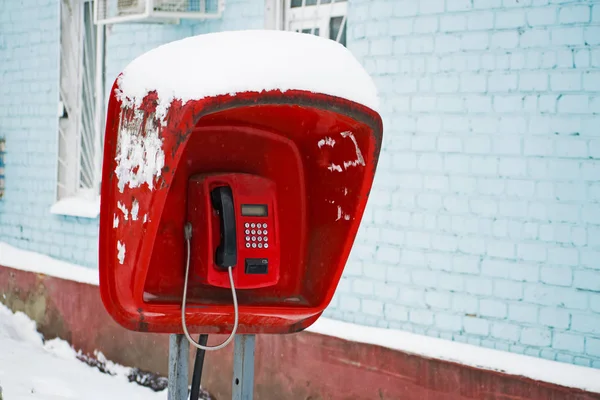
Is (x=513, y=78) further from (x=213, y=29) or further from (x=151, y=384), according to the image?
(x=151, y=384)

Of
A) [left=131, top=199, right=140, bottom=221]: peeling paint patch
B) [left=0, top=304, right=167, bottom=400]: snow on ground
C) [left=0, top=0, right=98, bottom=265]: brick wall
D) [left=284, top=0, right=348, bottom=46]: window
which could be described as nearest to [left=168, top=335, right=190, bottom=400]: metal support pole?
[left=131, top=199, right=140, bottom=221]: peeling paint patch

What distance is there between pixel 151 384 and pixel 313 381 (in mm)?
1435

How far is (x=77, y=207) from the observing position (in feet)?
22.7

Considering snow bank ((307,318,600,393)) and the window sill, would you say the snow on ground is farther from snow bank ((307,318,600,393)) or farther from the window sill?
snow bank ((307,318,600,393))

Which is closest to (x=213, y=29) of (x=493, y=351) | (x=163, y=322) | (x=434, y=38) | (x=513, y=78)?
(x=434, y=38)

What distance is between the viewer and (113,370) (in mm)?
6176

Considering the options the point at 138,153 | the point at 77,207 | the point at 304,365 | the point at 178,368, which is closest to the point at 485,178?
the point at 304,365

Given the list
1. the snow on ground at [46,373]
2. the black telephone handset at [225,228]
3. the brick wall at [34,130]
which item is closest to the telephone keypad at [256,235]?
the black telephone handset at [225,228]

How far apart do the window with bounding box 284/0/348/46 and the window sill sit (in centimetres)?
232

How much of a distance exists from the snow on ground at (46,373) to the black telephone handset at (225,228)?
10.7 feet

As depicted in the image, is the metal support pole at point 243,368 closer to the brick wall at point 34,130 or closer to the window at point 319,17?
the window at point 319,17

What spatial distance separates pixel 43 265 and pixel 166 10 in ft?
8.26

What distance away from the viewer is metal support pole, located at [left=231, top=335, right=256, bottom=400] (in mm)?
2570

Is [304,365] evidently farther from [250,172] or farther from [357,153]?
[357,153]
